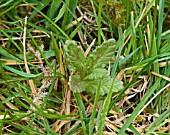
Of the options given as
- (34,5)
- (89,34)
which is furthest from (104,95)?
(34,5)

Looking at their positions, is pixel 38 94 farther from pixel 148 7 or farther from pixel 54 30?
pixel 148 7

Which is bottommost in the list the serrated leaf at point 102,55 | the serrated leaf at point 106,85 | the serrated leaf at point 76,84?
the serrated leaf at point 106,85

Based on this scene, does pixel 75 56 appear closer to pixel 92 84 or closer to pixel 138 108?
pixel 92 84

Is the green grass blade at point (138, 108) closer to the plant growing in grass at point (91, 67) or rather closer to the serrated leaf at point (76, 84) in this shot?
the plant growing in grass at point (91, 67)

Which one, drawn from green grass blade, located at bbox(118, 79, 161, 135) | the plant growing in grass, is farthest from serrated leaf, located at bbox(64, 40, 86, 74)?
green grass blade, located at bbox(118, 79, 161, 135)

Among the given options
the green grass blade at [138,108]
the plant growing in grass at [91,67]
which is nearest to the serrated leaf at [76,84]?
the plant growing in grass at [91,67]

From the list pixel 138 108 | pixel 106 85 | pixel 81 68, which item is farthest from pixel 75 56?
pixel 138 108

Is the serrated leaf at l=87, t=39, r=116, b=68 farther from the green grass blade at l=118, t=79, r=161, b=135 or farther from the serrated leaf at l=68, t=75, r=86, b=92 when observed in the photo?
the green grass blade at l=118, t=79, r=161, b=135
